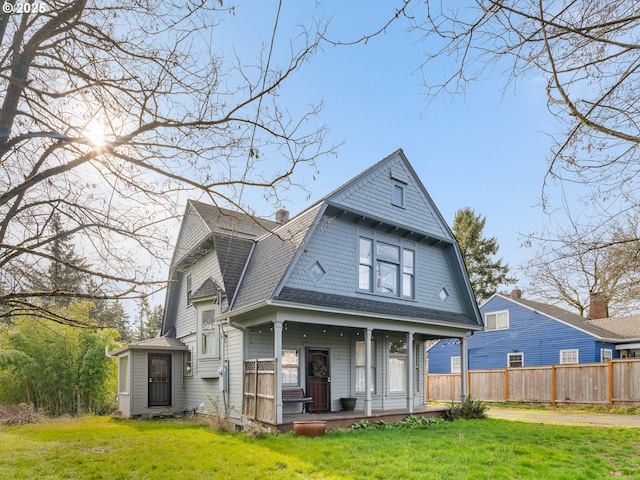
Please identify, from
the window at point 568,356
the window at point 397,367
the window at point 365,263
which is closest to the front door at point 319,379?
the window at point 365,263

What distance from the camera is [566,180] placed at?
443 centimetres

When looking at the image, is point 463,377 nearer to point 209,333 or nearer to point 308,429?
point 308,429

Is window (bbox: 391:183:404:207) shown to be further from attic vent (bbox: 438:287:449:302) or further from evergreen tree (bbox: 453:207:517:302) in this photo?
evergreen tree (bbox: 453:207:517:302)

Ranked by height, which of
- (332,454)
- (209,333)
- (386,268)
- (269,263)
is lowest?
(332,454)

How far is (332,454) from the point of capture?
25.5ft

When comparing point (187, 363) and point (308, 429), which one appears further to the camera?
point (187, 363)

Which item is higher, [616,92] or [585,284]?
[616,92]

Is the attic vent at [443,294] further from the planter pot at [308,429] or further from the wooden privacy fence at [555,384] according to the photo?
the planter pot at [308,429]

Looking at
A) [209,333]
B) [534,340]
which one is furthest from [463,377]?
[534,340]

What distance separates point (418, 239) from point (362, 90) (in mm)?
11123

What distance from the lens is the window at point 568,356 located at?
2180 cm

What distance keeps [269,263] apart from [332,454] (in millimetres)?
5698

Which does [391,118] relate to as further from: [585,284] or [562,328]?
[562,328]

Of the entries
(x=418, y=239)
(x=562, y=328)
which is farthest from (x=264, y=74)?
(x=562, y=328)
